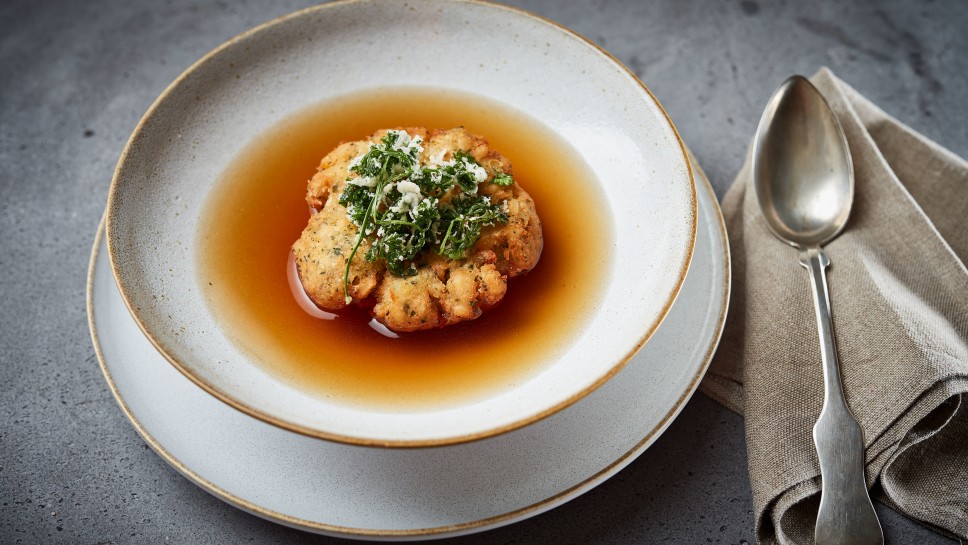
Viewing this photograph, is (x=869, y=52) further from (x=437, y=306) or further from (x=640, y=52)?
(x=437, y=306)

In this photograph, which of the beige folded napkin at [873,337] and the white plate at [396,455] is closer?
the white plate at [396,455]

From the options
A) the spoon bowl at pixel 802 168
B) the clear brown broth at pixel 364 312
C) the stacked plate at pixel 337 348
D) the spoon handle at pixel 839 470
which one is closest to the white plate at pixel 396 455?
the stacked plate at pixel 337 348

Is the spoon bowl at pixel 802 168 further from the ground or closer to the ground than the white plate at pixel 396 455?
further from the ground

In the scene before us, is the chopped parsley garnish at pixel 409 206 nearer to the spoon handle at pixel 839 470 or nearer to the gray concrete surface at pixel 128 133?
the gray concrete surface at pixel 128 133

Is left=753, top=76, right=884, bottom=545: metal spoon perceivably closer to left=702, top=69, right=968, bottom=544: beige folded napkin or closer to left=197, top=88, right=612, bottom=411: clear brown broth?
left=702, top=69, right=968, bottom=544: beige folded napkin

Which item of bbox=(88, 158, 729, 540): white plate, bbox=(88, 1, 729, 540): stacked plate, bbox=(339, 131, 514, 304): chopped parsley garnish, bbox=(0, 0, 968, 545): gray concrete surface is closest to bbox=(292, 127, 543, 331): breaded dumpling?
bbox=(339, 131, 514, 304): chopped parsley garnish

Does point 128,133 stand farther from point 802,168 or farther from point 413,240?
point 802,168
